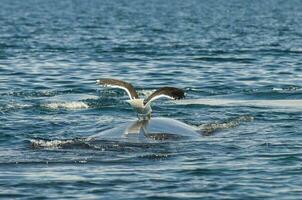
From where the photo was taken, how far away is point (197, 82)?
34.9m

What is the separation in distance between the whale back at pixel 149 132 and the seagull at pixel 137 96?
10.5 inches

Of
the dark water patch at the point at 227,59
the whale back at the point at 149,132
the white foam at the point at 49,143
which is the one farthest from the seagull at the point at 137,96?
the dark water patch at the point at 227,59

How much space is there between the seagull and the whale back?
0.88 feet

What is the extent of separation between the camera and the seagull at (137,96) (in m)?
21.5

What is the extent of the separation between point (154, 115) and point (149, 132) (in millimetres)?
5398

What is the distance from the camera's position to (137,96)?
2209 centimetres

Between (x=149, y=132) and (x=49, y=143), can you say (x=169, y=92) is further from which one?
(x=49, y=143)

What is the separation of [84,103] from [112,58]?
49.4 feet

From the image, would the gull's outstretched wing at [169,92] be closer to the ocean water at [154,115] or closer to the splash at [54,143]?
the ocean water at [154,115]

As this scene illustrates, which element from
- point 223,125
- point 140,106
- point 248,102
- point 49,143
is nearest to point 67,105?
point 248,102

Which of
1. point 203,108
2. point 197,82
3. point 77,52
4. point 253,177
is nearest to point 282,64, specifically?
point 197,82

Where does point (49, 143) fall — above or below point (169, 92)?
below

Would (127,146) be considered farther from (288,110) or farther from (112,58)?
(112,58)

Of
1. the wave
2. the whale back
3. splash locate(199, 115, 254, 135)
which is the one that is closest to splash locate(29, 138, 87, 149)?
the whale back
